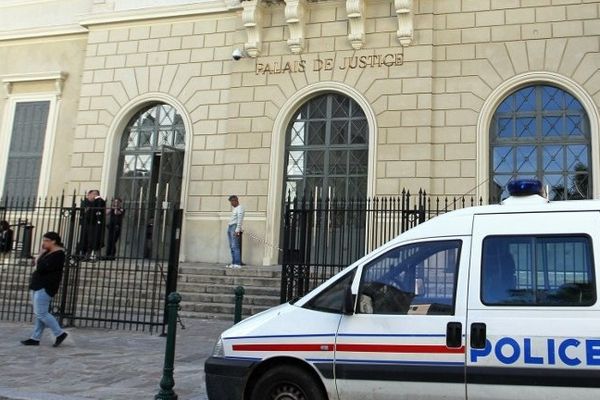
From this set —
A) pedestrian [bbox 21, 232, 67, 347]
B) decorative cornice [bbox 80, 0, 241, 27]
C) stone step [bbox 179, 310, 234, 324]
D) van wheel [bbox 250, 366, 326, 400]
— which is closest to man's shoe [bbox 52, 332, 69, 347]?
pedestrian [bbox 21, 232, 67, 347]

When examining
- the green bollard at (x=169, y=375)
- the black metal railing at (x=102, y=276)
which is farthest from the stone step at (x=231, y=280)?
the green bollard at (x=169, y=375)

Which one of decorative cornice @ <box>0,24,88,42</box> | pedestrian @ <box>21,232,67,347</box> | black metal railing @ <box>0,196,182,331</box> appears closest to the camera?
pedestrian @ <box>21,232,67,347</box>

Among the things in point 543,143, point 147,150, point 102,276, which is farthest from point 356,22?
point 102,276

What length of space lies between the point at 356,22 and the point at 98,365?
10847mm


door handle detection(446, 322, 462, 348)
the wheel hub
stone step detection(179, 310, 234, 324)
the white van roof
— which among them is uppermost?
the white van roof

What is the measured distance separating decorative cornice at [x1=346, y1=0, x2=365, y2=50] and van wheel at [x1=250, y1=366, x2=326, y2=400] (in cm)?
1156

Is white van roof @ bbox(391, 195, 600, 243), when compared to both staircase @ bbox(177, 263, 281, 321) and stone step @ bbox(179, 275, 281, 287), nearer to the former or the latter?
staircase @ bbox(177, 263, 281, 321)

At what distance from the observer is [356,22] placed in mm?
14750

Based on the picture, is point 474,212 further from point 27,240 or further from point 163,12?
point 163,12

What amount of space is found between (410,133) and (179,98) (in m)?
6.99

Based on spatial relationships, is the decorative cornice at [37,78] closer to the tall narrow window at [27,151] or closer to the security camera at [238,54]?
the tall narrow window at [27,151]

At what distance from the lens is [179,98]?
1652 cm

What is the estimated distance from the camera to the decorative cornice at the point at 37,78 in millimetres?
18059

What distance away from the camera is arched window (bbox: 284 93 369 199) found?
14766 millimetres
